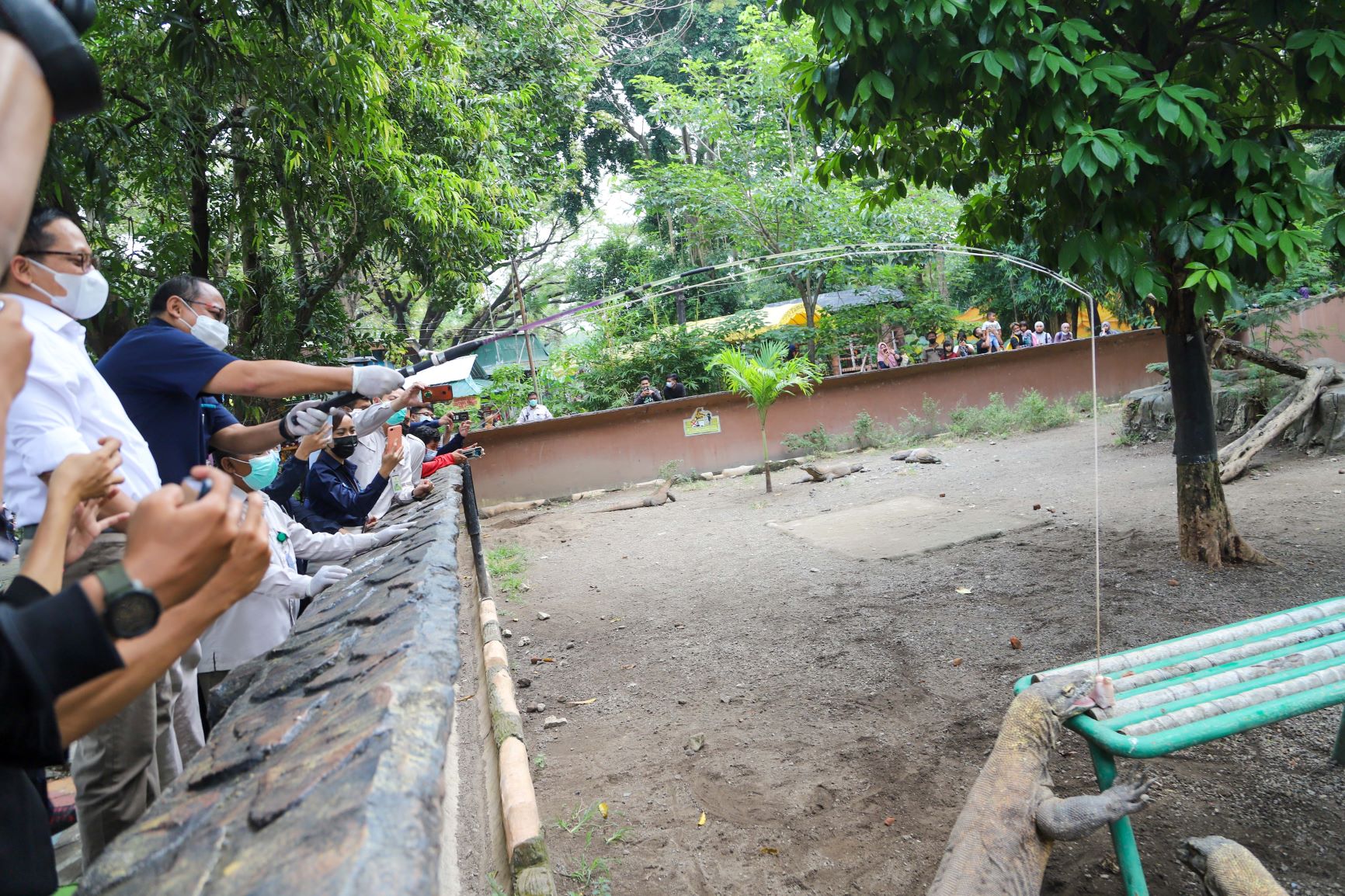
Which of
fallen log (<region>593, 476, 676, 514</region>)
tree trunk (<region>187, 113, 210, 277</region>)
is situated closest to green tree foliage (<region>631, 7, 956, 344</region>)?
fallen log (<region>593, 476, 676, 514</region>)

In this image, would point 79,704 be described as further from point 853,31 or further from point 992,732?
point 853,31

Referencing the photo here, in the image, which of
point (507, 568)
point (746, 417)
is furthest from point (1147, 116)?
point (746, 417)

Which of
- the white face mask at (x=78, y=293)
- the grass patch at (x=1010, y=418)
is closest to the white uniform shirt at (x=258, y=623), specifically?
the white face mask at (x=78, y=293)

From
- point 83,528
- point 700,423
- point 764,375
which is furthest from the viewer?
point 700,423

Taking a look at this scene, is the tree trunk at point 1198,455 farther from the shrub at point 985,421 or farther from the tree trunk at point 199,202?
the shrub at point 985,421

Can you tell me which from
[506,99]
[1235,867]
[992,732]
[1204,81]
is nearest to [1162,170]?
[1204,81]

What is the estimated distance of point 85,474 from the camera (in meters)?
1.32

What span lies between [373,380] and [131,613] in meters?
1.48

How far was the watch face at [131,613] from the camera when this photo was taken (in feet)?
2.92

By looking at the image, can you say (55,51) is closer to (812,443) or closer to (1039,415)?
(812,443)

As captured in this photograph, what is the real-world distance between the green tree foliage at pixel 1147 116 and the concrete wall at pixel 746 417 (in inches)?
301

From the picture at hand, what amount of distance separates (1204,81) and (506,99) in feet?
26.1

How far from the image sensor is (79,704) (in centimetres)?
94

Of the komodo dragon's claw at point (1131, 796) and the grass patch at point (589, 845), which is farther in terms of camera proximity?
the grass patch at point (589, 845)
